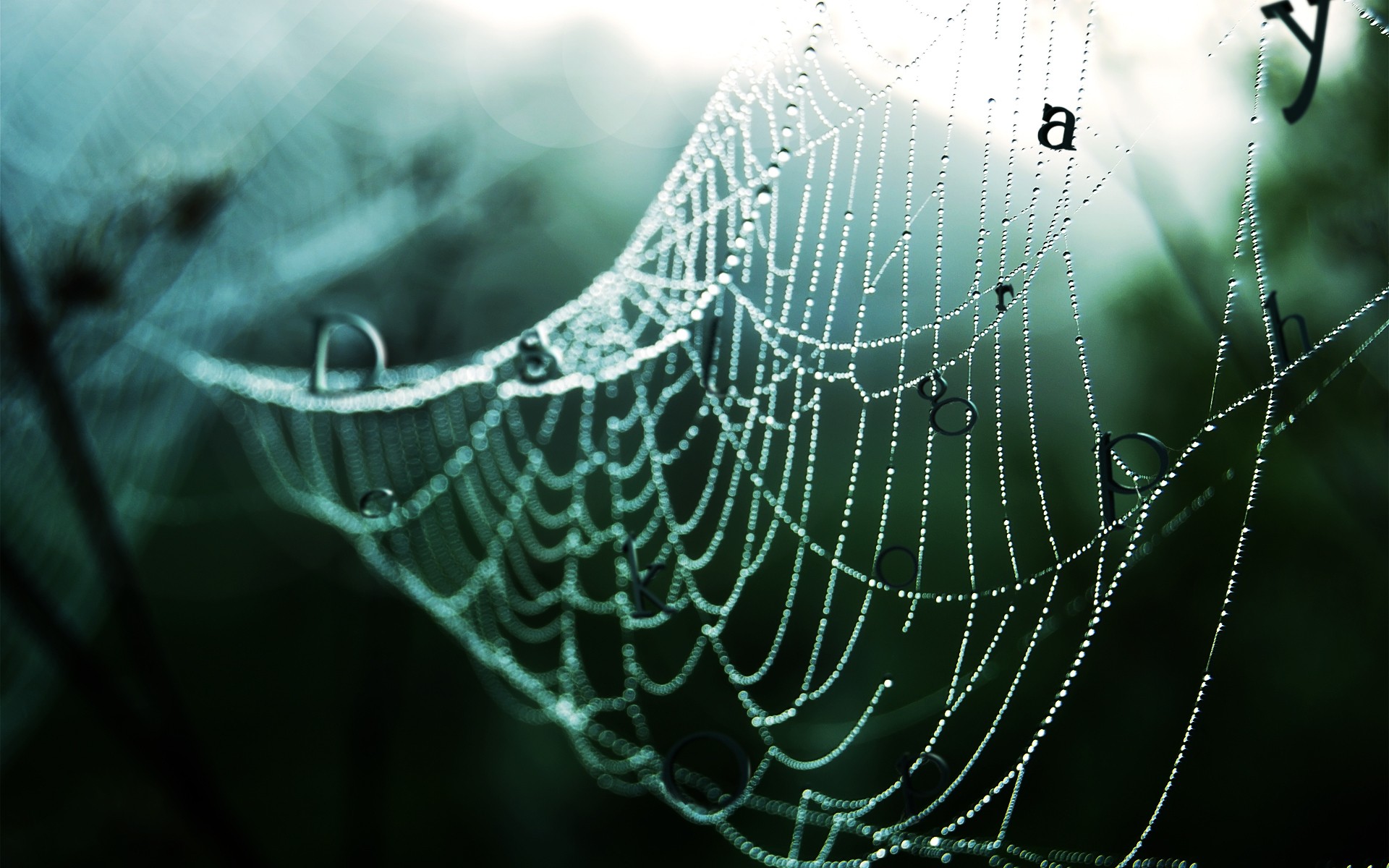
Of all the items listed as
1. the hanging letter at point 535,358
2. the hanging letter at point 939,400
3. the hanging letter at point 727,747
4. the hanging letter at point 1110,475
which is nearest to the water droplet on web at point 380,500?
the hanging letter at point 535,358

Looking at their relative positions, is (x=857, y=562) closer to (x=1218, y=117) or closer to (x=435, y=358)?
(x=1218, y=117)

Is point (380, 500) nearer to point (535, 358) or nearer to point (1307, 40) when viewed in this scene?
point (535, 358)

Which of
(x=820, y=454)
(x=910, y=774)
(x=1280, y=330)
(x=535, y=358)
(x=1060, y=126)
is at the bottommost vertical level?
(x=910, y=774)

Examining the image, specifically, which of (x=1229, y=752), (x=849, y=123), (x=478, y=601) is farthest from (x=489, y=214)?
(x=1229, y=752)

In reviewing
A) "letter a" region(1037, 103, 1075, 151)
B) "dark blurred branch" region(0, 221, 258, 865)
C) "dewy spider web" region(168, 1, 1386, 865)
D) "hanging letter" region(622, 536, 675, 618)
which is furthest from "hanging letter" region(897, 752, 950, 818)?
"dark blurred branch" region(0, 221, 258, 865)

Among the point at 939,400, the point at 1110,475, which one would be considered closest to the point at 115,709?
the point at 939,400
